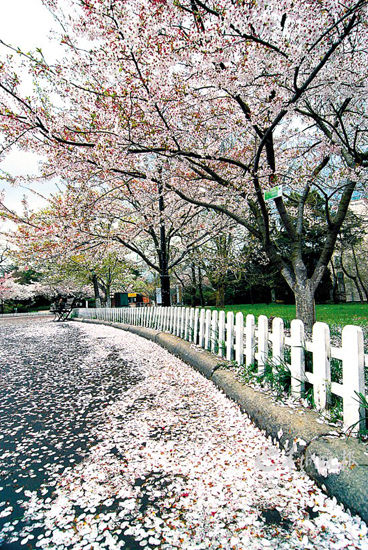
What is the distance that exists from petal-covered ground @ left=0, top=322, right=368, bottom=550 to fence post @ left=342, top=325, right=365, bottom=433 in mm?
514

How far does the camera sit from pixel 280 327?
321 centimetres

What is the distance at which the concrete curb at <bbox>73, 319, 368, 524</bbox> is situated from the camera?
1711mm

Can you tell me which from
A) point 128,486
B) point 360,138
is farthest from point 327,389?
point 360,138

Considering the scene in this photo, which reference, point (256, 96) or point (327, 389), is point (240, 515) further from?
point (256, 96)

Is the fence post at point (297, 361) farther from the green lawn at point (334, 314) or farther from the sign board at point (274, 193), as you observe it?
the green lawn at point (334, 314)

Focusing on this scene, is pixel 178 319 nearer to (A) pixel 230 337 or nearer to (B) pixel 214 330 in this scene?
(B) pixel 214 330

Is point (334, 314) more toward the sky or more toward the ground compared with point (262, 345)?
more toward the ground

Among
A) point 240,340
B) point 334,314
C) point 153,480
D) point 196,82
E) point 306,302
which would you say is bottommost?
point 153,480

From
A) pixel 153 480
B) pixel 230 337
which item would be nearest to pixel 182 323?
pixel 230 337

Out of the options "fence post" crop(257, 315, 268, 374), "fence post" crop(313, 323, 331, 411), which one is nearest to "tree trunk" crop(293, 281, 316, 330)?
"fence post" crop(257, 315, 268, 374)

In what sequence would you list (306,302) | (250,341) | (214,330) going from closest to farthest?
1. (250,341)
2. (214,330)
3. (306,302)

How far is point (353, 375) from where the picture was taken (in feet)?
7.11

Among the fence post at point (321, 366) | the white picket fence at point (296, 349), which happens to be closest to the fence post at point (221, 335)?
the white picket fence at point (296, 349)

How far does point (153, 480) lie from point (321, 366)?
4.95 feet
